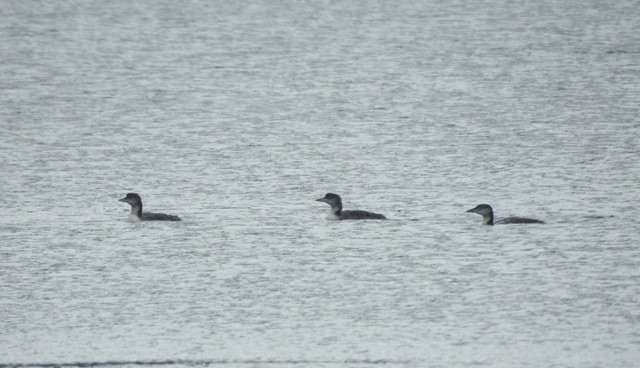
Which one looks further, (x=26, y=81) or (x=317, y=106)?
(x=26, y=81)

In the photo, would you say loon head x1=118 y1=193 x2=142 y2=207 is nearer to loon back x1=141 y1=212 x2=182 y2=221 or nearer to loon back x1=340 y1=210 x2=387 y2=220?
loon back x1=141 y1=212 x2=182 y2=221

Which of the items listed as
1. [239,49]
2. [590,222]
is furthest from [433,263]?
[239,49]

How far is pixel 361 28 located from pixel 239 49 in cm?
220

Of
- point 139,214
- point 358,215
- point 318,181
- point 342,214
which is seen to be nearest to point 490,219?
point 358,215

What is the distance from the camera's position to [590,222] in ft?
29.3

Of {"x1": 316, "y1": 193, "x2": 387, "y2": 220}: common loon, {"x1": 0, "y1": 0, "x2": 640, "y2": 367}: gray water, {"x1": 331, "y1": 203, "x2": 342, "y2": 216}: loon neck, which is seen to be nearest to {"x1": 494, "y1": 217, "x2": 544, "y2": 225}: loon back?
{"x1": 0, "y1": 0, "x2": 640, "y2": 367}: gray water

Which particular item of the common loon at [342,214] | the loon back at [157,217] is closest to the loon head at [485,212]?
the common loon at [342,214]

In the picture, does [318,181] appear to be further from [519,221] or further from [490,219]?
[519,221]

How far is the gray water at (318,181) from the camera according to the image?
639cm

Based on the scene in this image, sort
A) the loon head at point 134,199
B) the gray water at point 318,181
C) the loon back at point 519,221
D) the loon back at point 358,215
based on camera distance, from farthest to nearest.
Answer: the loon head at point 134,199 < the loon back at point 358,215 < the loon back at point 519,221 < the gray water at point 318,181

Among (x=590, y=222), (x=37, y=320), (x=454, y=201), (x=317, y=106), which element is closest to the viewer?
(x=37, y=320)

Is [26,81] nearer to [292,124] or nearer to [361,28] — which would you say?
[292,124]

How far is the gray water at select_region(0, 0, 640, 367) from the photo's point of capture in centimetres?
639

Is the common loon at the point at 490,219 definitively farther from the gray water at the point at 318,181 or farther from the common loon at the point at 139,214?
the common loon at the point at 139,214
